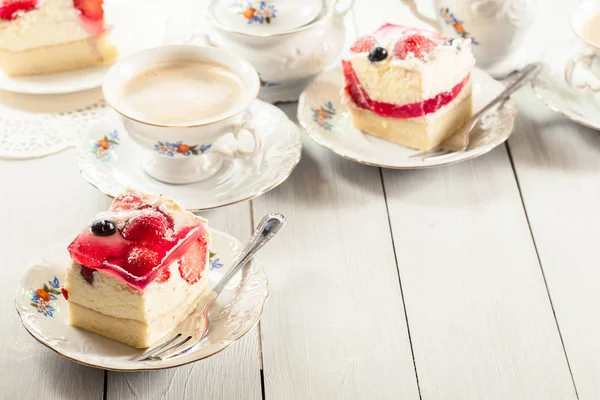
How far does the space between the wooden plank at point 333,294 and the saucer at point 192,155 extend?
1.9 inches

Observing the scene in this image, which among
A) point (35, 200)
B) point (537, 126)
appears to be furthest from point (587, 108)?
point (35, 200)

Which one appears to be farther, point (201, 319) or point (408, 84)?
point (408, 84)

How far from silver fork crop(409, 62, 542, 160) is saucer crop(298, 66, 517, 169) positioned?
0.02m

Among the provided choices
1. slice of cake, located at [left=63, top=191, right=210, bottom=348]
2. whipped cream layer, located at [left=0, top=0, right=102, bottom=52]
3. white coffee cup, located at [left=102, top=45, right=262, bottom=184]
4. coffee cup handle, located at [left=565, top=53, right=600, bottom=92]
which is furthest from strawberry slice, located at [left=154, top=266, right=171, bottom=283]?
coffee cup handle, located at [left=565, top=53, right=600, bottom=92]

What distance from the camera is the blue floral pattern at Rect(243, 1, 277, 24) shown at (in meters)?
1.81

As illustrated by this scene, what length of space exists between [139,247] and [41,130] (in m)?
0.71

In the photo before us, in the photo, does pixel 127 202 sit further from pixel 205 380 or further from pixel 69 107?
pixel 69 107

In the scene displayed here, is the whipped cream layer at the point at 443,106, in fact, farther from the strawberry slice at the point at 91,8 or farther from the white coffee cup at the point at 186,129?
the strawberry slice at the point at 91,8

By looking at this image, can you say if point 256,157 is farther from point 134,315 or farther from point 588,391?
point 588,391

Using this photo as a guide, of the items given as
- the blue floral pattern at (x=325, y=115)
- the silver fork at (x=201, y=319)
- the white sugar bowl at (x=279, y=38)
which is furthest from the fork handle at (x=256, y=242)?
the white sugar bowl at (x=279, y=38)

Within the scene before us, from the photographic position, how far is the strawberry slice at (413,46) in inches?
67.3

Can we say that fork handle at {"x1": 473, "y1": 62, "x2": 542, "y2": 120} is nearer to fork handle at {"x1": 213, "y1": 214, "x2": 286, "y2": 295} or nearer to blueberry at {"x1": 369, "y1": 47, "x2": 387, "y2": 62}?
blueberry at {"x1": 369, "y1": 47, "x2": 387, "y2": 62}

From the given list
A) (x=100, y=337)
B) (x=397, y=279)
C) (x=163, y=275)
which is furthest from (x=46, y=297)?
(x=397, y=279)

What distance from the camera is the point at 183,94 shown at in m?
1.68
